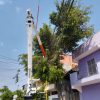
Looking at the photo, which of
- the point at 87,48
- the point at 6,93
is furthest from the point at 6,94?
the point at 87,48

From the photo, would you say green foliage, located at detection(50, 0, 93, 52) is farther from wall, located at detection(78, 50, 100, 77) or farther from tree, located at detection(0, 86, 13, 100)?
tree, located at detection(0, 86, 13, 100)

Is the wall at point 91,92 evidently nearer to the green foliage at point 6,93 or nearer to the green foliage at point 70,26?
the green foliage at point 70,26

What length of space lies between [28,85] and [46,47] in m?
8.93

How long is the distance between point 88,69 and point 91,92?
72.6 inches

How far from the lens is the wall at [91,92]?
20.0 metres

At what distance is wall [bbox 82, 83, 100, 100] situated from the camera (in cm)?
1999

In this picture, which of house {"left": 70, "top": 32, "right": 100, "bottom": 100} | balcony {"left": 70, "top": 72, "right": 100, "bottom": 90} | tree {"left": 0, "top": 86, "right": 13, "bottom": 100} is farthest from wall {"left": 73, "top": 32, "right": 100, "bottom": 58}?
tree {"left": 0, "top": 86, "right": 13, "bottom": 100}

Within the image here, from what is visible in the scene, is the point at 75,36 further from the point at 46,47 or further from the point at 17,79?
the point at 17,79

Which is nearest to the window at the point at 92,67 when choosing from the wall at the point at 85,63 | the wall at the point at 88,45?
the wall at the point at 85,63

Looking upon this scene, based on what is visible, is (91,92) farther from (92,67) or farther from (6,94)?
(6,94)

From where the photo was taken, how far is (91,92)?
2083 centimetres

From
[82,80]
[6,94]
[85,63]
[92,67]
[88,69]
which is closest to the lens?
[92,67]

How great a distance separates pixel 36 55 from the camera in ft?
76.3

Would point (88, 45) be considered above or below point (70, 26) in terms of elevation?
below
